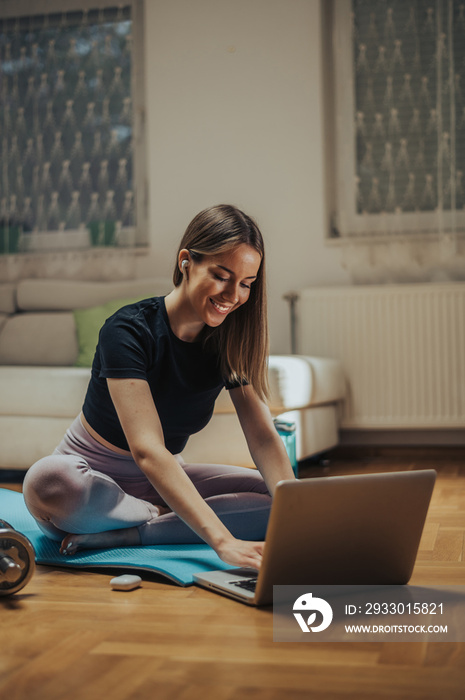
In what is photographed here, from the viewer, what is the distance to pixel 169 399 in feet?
5.26

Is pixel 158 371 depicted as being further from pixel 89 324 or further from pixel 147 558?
pixel 89 324

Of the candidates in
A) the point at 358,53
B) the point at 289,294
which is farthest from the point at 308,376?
the point at 358,53

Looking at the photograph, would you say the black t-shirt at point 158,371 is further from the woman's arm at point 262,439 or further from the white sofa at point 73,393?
the white sofa at point 73,393

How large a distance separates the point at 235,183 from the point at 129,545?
7.80 feet

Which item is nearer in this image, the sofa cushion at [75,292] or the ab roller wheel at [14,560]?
the ab roller wheel at [14,560]

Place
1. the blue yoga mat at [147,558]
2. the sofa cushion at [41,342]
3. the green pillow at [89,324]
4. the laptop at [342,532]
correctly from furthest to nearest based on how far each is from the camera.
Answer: the sofa cushion at [41,342], the green pillow at [89,324], the blue yoga mat at [147,558], the laptop at [342,532]

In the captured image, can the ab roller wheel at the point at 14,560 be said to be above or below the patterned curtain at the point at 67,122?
below

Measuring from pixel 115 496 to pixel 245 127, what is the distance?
251 cm

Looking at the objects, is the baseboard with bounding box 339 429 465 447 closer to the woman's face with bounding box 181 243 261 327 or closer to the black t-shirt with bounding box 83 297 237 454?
the black t-shirt with bounding box 83 297 237 454

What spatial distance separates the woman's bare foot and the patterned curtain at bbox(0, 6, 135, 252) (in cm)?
234

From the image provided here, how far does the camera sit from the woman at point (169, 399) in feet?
4.82

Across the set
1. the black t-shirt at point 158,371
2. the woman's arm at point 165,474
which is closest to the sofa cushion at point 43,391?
the black t-shirt at point 158,371

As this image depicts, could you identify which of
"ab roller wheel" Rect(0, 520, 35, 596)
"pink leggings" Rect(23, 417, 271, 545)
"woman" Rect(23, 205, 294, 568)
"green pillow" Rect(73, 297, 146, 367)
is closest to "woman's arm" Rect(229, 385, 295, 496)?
"woman" Rect(23, 205, 294, 568)

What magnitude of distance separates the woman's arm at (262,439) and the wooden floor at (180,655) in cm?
30
